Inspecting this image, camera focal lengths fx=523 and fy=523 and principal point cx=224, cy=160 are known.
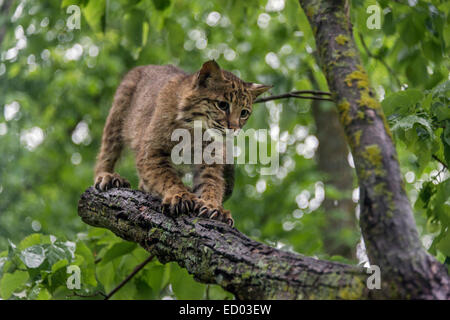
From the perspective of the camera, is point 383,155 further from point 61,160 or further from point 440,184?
point 61,160

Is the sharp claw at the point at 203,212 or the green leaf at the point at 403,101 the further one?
the sharp claw at the point at 203,212

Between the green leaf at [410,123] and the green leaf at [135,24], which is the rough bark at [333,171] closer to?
the green leaf at [135,24]

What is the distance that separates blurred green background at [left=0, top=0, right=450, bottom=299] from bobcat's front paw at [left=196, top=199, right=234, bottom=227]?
48cm

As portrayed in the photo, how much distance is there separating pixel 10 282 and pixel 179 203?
1.21 m

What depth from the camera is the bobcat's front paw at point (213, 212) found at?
12.0 feet

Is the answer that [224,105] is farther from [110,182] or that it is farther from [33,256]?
[33,256]

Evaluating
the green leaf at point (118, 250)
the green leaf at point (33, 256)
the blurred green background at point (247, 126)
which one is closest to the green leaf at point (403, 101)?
the blurred green background at point (247, 126)

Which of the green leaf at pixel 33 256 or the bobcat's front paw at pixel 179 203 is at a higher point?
the bobcat's front paw at pixel 179 203

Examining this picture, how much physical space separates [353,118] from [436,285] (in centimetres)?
73

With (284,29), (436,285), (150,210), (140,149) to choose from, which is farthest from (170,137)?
(284,29)

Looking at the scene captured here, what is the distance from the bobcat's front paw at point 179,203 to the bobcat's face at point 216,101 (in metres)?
0.81

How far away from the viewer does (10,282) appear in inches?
134

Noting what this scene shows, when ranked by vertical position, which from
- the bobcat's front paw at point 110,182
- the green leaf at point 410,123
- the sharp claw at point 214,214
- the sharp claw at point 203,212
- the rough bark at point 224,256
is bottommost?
the rough bark at point 224,256

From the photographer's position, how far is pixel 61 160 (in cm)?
1540
